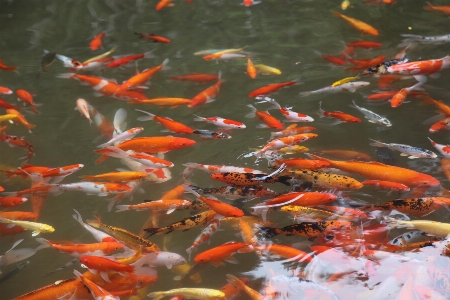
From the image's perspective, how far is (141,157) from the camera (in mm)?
3604

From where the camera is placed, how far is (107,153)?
3.70 m

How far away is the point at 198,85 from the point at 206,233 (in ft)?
7.91

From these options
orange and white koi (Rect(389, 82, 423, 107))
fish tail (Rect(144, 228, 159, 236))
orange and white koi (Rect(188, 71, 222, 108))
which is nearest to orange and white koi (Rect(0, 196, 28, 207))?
fish tail (Rect(144, 228, 159, 236))

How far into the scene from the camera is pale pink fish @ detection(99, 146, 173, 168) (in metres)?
3.60

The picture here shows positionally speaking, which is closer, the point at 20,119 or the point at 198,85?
the point at 20,119

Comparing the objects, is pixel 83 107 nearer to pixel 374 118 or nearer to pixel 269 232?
pixel 269 232

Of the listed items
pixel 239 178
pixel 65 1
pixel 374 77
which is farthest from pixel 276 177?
pixel 65 1

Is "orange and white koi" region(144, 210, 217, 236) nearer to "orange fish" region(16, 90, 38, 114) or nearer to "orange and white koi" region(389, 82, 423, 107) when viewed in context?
"orange and white koi" region(389, 82, 423, 107)

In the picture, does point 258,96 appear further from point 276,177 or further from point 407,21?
point 407,21

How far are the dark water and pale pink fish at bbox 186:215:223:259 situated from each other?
56 millimetres

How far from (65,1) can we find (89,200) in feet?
16.7

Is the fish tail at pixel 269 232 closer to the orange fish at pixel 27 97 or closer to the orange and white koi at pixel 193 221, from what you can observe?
the orange and white koi at pixel 193 221

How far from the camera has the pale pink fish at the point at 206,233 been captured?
10.4 feet

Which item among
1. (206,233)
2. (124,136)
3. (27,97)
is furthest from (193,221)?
(27,97)
